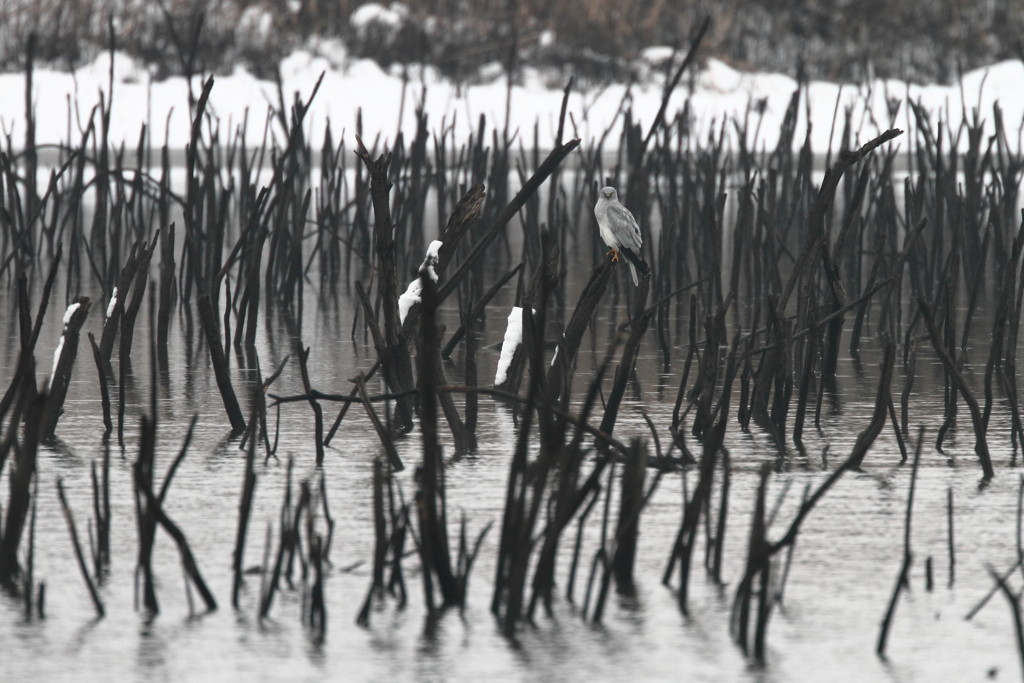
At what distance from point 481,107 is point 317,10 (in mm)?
3966

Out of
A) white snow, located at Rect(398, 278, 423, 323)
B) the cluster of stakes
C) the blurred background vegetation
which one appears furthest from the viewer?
the blurred background vegetation

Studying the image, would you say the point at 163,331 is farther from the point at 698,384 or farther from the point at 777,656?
the point at 777,656

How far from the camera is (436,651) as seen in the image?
1.50m

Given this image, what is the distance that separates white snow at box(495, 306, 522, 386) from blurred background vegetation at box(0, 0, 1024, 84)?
12.7 meters

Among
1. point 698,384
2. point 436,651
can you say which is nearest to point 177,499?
point 436,651

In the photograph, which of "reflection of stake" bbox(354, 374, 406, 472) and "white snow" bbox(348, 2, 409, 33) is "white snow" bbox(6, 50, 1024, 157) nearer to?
"white snow" bbox(348, 2, 409, 33)

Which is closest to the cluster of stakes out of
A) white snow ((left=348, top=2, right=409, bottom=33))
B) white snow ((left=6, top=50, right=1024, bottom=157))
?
white snow ((left=6, top=50, right=1024, bottom=157))

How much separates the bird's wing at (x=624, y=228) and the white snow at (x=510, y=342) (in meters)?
1.18

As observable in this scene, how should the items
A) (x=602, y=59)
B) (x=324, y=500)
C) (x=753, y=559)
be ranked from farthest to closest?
(x=602, y=59)
(x=324, y=500)
(x=753, y=559)

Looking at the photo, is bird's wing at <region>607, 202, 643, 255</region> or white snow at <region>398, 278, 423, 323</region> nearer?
white snow at <region>398, 278, 423, 323</region>

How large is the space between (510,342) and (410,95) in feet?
41.9

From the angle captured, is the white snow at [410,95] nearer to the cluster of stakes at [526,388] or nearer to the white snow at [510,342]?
the cluster of stakes at [526,388]

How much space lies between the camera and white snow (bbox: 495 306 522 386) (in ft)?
8.46

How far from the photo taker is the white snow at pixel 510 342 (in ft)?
8.46
